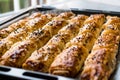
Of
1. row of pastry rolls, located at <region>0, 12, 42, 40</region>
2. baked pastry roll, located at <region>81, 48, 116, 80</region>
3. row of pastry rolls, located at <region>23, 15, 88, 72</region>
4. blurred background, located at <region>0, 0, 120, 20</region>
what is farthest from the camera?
blurred background, located at <region>0, 0, 120, 20</region>

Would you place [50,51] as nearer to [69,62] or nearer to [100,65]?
[69,62]

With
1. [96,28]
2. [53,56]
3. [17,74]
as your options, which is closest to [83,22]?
[96,28]

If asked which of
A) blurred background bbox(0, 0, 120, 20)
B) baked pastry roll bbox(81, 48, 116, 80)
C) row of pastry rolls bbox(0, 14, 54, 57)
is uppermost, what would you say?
blurred background bbox(0, 0, 120, 20)

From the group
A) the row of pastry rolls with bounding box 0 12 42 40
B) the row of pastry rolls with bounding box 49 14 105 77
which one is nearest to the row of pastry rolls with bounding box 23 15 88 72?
the row of pastry rolls with bounding box 49 14 105 77

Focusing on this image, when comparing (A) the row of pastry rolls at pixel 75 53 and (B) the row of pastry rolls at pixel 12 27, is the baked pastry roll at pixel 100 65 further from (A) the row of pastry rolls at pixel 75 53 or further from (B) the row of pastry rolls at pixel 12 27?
(B) the row of pastry rolls at pixel 12 27

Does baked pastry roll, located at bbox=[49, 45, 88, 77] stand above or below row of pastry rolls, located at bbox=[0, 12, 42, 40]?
below

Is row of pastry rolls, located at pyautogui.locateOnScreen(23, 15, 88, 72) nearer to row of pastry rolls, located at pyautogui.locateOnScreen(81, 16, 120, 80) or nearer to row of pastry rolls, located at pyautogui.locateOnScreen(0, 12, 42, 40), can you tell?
row of pastry rolls, located at pyautogui.locateOnScreen(81, 16, 120, 80)

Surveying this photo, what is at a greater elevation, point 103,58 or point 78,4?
point 78,4

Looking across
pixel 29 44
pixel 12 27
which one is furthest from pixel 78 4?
pixel 29 44
